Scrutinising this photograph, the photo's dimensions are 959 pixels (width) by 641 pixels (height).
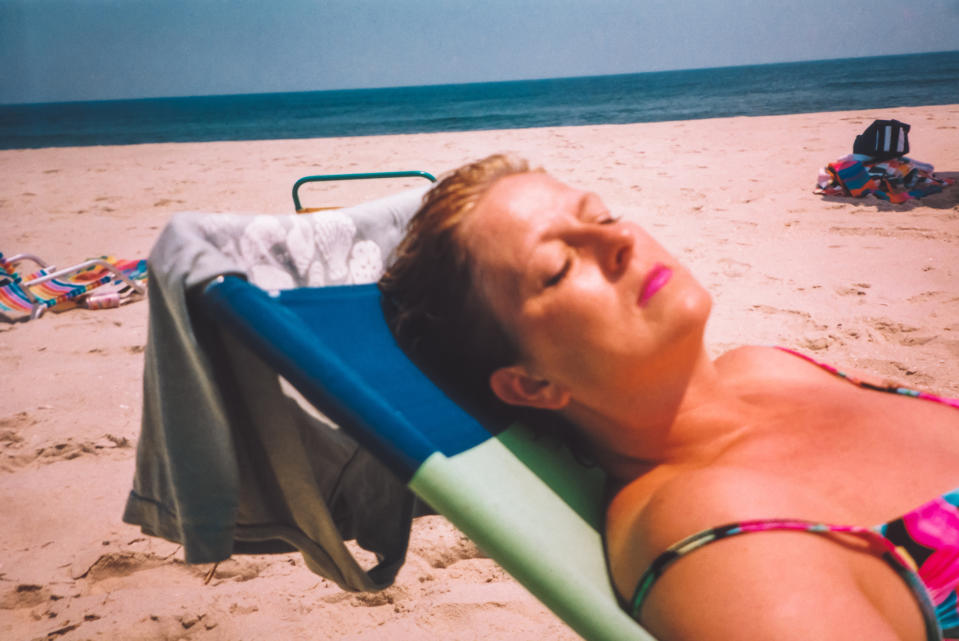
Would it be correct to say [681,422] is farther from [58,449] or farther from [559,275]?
[58,449]

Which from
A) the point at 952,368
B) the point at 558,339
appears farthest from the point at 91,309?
the point at 952,368

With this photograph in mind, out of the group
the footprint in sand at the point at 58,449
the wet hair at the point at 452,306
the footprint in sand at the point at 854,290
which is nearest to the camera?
the wet hair at the point at 452,306

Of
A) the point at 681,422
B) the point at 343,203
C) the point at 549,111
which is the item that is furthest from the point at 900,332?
the point at 549,111

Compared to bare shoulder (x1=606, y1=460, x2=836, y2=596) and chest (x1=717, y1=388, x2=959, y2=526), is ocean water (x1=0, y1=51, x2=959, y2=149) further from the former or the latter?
bare shoulder (x1=606, y1=460, x2=836, y2=596)

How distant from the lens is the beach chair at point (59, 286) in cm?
396

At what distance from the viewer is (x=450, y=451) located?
4.04ft

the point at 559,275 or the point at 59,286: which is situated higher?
the point at 559,275

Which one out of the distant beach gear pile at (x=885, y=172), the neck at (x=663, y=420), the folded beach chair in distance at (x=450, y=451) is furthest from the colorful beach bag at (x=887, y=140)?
the folded beach chair in distance at (x=450, y=451)

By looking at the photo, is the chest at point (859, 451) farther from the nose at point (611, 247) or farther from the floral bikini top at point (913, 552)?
the nose at point (611, 247)

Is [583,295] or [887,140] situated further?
[887,140]

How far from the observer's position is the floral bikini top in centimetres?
102

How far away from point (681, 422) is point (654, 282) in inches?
13.0

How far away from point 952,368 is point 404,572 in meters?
2.42

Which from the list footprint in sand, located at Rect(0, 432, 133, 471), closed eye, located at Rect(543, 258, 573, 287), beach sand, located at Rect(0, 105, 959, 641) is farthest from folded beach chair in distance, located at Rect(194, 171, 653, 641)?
footprint in sand, located at Rect(0, 432, 133, 471)
